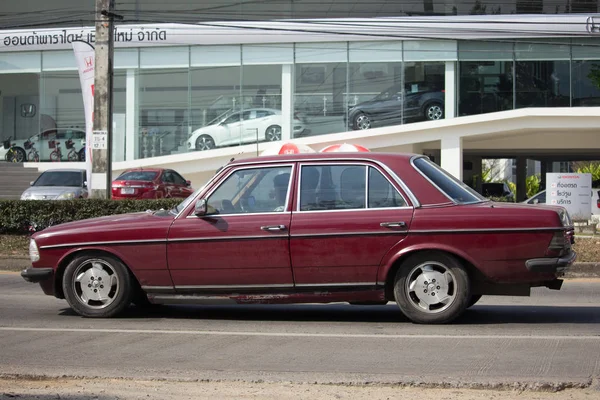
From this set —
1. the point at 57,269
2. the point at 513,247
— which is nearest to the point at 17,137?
the point at 57,269

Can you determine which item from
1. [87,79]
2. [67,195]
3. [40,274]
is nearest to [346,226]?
[40,274]

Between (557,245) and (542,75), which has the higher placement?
(542,75)

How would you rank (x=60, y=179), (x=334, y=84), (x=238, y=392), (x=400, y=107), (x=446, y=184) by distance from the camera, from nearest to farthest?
(x=238, y=392) < (x=446, y=184) < (x=60, y=179) < (x=400, y=107) < (x=334, y=84)

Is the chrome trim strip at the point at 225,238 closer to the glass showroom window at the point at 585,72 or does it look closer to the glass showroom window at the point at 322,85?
the glass showroom window at the point at 322,85

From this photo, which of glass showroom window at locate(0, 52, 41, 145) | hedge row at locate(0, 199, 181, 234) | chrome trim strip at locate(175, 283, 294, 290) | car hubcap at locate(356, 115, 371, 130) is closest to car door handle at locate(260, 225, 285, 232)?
chrome trim strip at locate(175, 283, 294, 290)

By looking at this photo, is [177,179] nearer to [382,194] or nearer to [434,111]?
[434,111]

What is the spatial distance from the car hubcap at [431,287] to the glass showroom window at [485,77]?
97.6 ft

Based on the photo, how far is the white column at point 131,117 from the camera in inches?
1558

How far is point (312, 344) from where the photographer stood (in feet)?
25.0

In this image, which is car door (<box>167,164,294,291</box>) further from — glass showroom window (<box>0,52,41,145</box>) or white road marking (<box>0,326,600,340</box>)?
glass showroom window (<box>0,52,41,145</box>)

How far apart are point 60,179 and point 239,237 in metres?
20.2

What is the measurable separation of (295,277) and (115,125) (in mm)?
32430

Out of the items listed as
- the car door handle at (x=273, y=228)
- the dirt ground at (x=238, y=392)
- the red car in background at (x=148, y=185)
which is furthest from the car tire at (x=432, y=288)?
the red car in background at (x=148, y=185)

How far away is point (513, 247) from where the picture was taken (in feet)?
26.8
